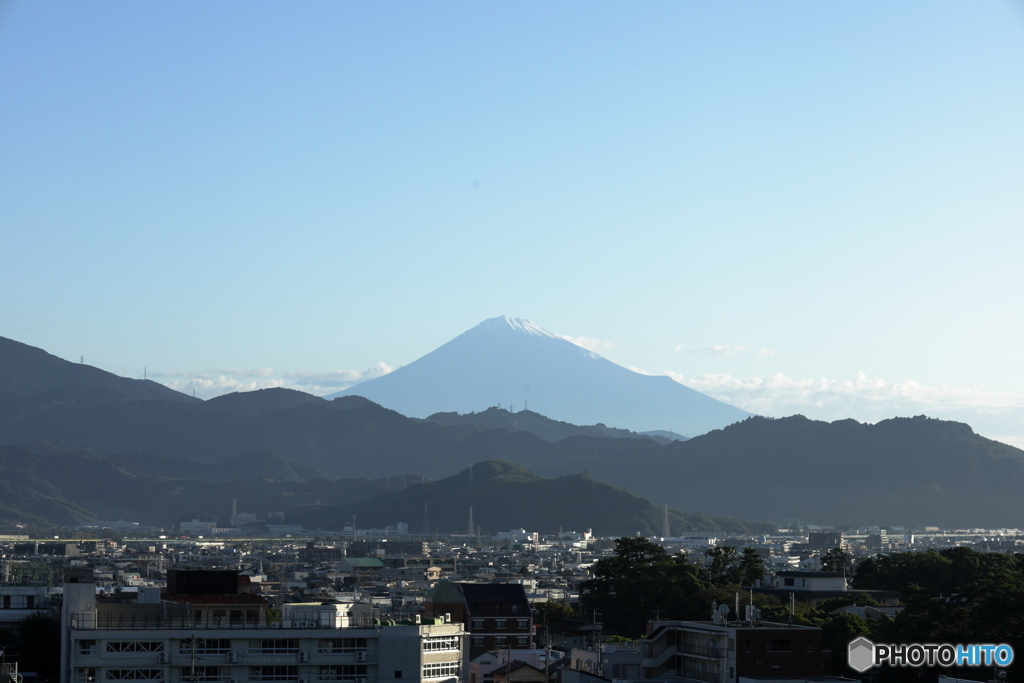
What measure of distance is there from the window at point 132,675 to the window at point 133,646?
52 cm

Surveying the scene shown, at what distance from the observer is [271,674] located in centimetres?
3378

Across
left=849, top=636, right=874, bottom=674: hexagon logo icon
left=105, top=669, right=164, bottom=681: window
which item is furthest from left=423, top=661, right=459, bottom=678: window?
left=849, top=636, right=874, bottom=674: hexagon logo icon

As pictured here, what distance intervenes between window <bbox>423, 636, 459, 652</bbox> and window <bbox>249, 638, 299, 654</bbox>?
3.62 meters

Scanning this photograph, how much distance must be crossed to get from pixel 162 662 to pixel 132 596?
50.4ft

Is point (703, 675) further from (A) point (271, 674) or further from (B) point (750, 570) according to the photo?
(B) point (750, 570)

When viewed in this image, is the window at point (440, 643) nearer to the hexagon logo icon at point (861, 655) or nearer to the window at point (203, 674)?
the window at point (203, 674)

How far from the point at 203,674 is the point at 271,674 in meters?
1.80

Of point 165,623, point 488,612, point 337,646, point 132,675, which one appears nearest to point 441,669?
point 337,646

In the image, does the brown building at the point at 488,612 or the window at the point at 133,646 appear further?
the brown building at the point at 488,612

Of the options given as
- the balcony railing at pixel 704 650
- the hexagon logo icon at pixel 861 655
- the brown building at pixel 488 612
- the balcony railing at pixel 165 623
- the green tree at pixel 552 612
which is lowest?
the green tree at pixel 552 612

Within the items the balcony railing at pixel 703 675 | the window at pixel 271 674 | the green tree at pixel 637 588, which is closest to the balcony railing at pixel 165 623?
the window at pixel 271 674

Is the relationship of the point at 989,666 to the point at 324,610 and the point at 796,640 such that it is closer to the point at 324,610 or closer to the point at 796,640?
the point at 796,640

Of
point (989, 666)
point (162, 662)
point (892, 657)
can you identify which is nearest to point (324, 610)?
point (162, 662)

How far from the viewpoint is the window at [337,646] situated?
34.1 metres
